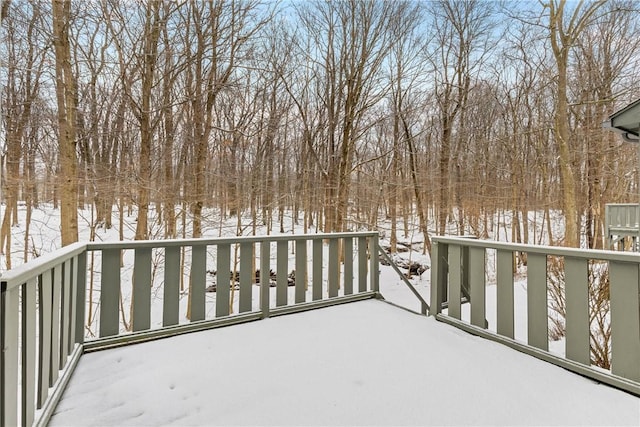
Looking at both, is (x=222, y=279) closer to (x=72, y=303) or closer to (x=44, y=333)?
(x=72, y=303)

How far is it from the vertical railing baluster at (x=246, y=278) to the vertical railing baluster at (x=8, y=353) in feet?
6.34

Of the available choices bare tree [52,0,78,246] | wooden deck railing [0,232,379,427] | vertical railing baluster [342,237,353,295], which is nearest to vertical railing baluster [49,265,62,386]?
wooden deck railing [0,232,379,427]

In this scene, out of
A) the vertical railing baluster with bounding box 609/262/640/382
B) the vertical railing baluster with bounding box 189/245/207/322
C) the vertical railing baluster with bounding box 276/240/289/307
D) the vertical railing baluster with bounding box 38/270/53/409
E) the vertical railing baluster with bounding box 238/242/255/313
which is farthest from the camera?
the vertical railing baluster with bounding box 276/240/289/307

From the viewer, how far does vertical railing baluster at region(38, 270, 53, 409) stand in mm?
1710

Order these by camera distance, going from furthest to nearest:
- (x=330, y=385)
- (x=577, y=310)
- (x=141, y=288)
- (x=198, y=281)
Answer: (x=198, y=281), (x=141, y=288), (x=577, y=310), (x=330, y=385)

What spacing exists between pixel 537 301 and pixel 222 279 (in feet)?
8.70

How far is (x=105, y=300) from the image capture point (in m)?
2.65

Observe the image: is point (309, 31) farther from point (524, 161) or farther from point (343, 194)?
point (524, 161)

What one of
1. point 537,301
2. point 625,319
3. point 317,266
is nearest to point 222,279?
point 317,266

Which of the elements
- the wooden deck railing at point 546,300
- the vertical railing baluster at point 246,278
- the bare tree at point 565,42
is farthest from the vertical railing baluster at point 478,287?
the bare tree at point 565,42

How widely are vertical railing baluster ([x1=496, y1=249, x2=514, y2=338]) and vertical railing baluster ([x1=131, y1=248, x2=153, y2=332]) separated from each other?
9.66 ft

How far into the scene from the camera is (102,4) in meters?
5.71

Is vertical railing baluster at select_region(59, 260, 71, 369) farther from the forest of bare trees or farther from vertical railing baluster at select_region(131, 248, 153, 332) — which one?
the forest of bare trees

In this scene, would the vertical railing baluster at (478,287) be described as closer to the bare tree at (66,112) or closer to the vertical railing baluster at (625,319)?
the vertical railing baluster at (625,319)
